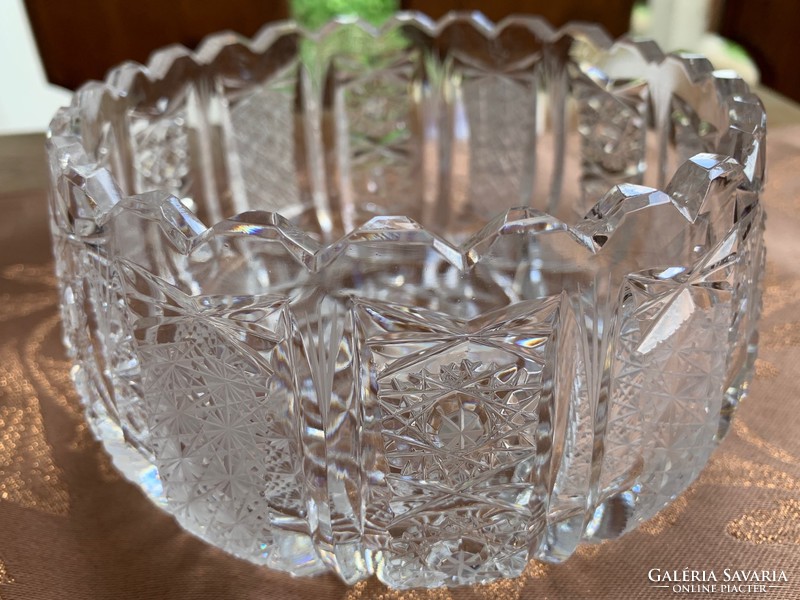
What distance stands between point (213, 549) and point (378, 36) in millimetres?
509

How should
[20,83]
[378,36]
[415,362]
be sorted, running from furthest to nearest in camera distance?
[20,83], [378,36], [415,362]

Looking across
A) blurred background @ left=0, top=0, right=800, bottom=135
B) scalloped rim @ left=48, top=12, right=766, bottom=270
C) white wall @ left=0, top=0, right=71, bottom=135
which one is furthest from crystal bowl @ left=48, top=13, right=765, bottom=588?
white wall @ left=0, top=0, right=71, bottom=135

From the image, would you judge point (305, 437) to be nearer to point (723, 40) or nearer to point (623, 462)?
point (623, 462)

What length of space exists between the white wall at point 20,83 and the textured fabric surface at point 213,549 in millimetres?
1565

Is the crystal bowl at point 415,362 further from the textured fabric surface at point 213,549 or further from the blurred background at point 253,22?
the blurred background at point 253,22

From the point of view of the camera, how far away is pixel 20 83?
192 centimetres

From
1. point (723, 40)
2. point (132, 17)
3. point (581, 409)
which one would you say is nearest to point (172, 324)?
point (581, 409)

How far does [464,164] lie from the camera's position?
2.71 ft

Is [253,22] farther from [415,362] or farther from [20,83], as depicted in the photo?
[415,362]

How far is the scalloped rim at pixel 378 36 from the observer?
0.32 metres

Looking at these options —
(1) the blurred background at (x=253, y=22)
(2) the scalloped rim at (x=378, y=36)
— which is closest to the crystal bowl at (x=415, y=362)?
(2) the scalloped rim at (x=378, y=36)

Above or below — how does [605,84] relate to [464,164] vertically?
above

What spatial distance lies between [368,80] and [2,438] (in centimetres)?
46

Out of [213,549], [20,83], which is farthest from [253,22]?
[213,549]
